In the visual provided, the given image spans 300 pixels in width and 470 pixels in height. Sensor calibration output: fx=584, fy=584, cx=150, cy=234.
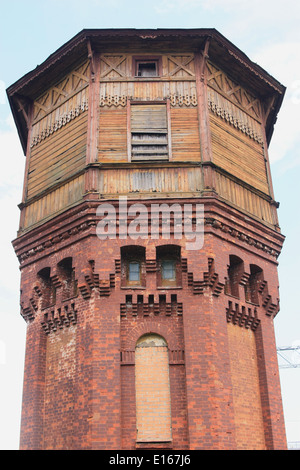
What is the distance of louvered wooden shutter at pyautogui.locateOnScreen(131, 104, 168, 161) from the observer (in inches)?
617

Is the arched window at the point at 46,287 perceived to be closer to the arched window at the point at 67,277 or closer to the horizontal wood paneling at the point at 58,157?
the arched window at the point at 67,277

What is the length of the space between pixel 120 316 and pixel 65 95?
7.28 m

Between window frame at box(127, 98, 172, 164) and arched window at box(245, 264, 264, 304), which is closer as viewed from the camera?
window frame at box(127, 98, 172, 164)

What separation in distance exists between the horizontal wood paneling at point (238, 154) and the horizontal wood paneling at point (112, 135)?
8.06ft

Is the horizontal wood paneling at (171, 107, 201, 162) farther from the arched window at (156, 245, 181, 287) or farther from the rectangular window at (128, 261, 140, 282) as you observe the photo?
the rectangular window at (128, 261, 140, 282)

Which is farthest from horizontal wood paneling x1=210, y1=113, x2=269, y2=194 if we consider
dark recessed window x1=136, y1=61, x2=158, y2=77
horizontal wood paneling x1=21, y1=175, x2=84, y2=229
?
horizontal wood paneling x1=21, y1=175, x2=84, y2=229

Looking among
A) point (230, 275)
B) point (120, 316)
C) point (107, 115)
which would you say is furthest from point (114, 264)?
point (107, 115)

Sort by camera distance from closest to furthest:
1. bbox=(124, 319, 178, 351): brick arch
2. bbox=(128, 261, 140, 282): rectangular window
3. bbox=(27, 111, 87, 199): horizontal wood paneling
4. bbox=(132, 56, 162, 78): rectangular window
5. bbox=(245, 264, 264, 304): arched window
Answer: bbox=(124, 319, 178, 351): brick arch, bbox=(128, 261, 140, 282): rectangular window, bbox=(245, 264, 264, 304): arched window, bbox=(27, 111, 87, 199): horizontal wood paneling, bbox=(132, 56, 162, 78): rectangular window

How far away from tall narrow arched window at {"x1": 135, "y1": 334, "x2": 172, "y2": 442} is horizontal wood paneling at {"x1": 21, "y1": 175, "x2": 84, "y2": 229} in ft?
13.8

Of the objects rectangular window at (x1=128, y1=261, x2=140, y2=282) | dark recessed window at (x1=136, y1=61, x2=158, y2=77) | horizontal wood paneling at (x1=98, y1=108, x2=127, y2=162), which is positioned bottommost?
rectangular window at (x1=128, y1=261, x2=140, y2=282)

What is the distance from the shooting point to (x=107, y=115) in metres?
16.1

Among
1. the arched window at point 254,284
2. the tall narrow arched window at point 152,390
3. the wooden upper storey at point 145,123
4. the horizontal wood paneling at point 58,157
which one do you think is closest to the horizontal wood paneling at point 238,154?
the wooden upper storey at point 145,123

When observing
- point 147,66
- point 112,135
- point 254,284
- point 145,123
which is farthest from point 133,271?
point 147,66

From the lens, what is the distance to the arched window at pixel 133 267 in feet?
48.3
